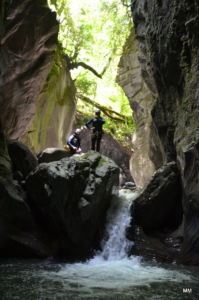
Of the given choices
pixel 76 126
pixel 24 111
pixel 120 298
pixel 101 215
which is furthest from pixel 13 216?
pixel 76 126

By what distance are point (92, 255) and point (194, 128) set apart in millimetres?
4194

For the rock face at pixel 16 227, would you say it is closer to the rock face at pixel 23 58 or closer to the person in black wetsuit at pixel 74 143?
the person in black wetsuit at pixel 74 143

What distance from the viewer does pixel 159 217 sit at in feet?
28.7

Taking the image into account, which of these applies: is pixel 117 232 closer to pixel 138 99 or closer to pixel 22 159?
pixel 22 159

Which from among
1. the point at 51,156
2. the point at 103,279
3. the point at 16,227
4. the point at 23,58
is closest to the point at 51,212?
the point at 16,227

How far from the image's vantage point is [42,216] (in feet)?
25.9

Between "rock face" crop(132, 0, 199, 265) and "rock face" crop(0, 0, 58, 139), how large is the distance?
4.19m

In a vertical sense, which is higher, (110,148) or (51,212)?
(110,148)

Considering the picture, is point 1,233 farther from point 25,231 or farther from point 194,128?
point 194,128

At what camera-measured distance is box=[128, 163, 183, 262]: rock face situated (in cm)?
770

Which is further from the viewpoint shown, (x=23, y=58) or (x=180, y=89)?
(x=23, y=58)

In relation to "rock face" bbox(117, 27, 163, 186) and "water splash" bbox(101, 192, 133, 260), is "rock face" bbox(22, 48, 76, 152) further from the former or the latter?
"water splash" bbox(101, 192, 133, 260)

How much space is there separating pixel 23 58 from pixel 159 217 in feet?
26.4

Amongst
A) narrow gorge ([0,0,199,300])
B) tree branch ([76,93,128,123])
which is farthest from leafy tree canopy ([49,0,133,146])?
narrow gorge ([0,0,199,300])
